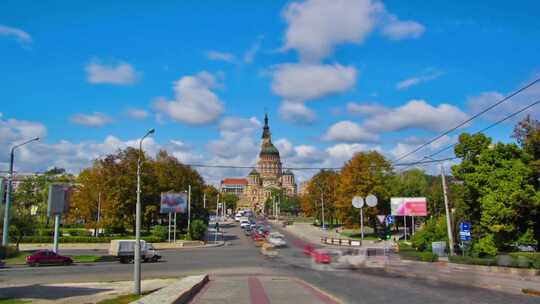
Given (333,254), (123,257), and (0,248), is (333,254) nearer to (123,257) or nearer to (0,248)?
(123,257)

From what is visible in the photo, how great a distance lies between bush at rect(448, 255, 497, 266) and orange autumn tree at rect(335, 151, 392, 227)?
3095 cm

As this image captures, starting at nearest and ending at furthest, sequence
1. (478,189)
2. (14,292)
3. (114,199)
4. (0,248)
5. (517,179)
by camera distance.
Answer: (14,292)
(517,179)
(478,189)
(0,248)
(114,199)

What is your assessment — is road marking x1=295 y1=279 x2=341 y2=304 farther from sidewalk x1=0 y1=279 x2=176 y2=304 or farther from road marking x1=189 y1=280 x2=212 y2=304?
sidewalk x1=0 y1=279 x2=176 y2=304

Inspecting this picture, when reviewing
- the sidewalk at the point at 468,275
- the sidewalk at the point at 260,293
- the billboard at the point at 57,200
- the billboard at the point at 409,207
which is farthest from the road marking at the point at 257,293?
the billboard at the point at 409,207

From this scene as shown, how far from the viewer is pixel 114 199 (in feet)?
201

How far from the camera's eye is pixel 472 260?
32.6 metres

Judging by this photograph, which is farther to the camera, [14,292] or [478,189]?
[478,189]

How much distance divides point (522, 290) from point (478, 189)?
14.6 m

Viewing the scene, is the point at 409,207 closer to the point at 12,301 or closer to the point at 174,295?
the point at 174,295

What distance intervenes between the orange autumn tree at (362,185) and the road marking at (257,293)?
44212mm

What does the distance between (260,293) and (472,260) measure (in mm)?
20225

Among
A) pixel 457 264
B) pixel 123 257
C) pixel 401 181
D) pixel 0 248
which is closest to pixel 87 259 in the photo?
pixel 123 257

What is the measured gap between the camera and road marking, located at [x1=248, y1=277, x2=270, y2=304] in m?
16.6

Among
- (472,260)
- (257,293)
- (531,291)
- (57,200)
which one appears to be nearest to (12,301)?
(257,293)
